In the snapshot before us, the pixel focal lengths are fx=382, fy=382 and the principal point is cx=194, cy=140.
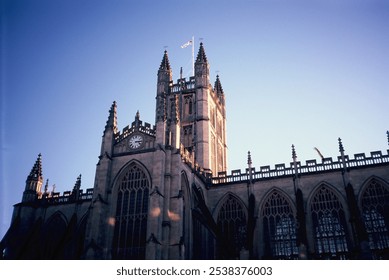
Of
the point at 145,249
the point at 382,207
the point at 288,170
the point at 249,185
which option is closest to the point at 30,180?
the point at 145,249

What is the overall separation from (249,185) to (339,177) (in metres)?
9.25

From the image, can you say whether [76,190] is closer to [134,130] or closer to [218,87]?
[134,130]

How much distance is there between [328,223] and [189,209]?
13.8 meters

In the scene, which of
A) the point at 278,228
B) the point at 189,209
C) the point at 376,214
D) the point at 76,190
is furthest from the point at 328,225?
the point at 76,190

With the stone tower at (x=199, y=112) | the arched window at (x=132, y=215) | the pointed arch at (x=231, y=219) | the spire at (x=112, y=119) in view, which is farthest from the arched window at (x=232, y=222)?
the spire at (x=112, y=119)

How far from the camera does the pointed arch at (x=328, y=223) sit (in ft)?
118

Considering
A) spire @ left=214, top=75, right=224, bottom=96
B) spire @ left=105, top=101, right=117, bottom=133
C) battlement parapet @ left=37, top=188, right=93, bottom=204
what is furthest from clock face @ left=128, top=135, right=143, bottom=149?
spire @ left=214, top=75, right=224, bottom=96

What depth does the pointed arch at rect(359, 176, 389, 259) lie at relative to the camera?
3497 centimetres

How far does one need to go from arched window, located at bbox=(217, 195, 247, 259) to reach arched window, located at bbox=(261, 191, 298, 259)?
234cm

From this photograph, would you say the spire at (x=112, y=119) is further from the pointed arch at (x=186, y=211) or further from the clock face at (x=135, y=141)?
the pointed arch at (x=186, y=211)

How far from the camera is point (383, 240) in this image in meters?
35.1

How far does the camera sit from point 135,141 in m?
35.8

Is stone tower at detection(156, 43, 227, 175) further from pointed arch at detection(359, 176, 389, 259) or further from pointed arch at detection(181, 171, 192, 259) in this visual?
pointed arch at detection(359, 176, 389, 259)
